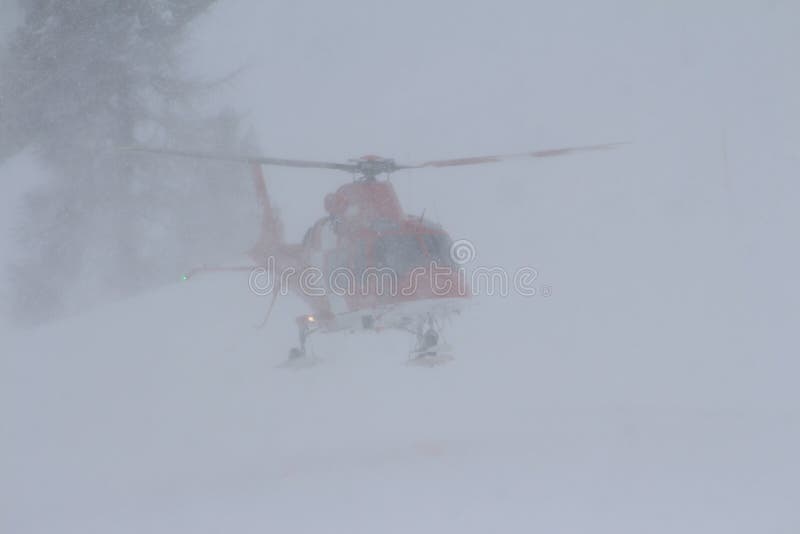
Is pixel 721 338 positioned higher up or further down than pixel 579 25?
further down

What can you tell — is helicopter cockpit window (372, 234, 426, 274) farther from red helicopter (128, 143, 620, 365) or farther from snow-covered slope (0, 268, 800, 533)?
snow-covered slope (0, 268, 800, 533)

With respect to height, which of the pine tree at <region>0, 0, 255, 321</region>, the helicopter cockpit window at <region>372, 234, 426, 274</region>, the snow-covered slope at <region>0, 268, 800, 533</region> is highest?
the pine tree at <region>0, 0, 255, 321</region>

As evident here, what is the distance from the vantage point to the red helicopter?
805 cm

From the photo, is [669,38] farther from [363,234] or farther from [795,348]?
[363,234]

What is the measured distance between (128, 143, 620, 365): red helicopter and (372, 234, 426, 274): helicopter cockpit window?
11mm

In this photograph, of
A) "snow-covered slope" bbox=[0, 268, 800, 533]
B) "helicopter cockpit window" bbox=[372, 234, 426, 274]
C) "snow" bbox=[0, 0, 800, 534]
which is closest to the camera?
"snow-covered slope" bbox=[0, 268, 800, 533]

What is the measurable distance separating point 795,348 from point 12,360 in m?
13.6

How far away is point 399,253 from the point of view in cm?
827

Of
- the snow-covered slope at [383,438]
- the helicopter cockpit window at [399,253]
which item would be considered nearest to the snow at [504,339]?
the snow-covered slope at [383,438]

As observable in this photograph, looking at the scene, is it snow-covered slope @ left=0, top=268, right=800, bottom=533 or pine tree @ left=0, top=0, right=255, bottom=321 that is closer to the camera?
snow-covered slope @ left=0, top=268, right=800, bottom=533

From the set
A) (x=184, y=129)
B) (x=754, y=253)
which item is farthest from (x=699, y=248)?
(x=184, y=129)

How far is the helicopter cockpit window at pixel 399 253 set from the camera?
818cm

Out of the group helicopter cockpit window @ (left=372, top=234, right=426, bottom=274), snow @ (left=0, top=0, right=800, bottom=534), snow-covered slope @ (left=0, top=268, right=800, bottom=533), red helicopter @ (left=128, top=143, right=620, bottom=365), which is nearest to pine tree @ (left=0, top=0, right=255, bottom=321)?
snow @ (left=0, top=0, right=800, bottom=534)

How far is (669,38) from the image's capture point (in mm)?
16984
